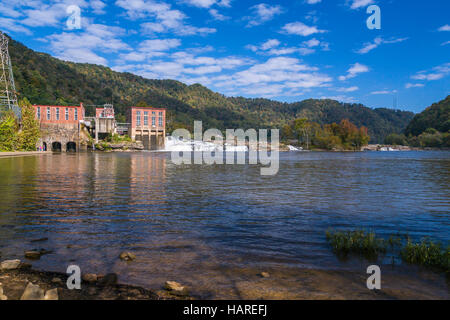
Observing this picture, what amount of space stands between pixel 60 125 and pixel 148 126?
3133 cm

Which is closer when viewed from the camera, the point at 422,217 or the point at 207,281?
the point at 207,281

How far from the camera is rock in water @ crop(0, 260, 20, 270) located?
6.01 m

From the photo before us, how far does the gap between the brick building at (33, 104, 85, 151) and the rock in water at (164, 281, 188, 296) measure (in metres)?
93.2

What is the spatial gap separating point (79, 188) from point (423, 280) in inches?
654

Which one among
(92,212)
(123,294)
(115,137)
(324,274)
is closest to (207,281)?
(123,294)

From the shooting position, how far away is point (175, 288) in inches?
207

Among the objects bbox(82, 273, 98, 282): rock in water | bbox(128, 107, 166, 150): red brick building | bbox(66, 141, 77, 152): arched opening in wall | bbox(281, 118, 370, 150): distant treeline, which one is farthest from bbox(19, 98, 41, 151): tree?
bbox(281, 118, 370, 150): distant treeline

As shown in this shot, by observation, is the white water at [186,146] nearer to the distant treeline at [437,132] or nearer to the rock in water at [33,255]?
the rock in water at [33,255]

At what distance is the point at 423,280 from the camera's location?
589 centimetres

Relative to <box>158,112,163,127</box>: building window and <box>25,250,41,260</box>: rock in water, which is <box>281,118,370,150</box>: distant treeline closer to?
<box>158,112,163,127</box>: building window

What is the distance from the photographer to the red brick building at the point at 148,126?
11038cm

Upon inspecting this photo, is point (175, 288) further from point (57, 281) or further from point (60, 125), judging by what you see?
point (60, 125)
